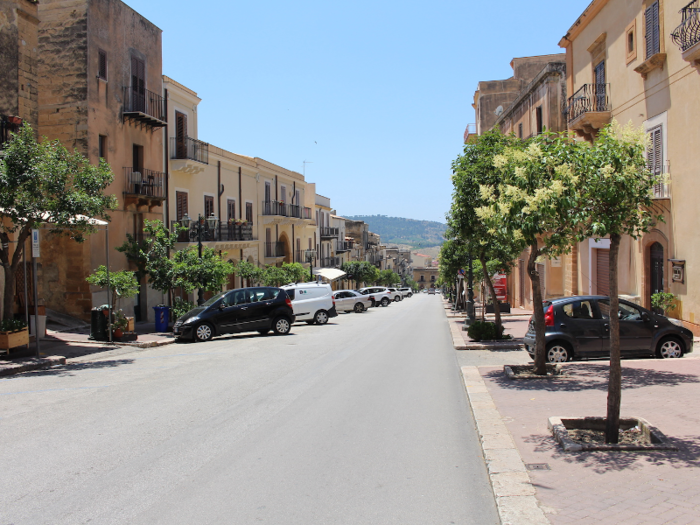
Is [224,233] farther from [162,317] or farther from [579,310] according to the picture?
[579,310]

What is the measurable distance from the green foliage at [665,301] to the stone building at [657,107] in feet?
0.62

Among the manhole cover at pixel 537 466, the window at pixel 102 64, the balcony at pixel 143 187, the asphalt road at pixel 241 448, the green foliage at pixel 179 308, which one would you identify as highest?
the window at pixel 102 64

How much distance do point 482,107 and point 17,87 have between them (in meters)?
37.2

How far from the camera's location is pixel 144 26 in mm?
25938

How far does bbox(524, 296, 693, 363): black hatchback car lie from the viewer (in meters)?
12.5

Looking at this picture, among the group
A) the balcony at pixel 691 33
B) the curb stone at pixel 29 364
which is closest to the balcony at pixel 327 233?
the balcony at pixel 691 33

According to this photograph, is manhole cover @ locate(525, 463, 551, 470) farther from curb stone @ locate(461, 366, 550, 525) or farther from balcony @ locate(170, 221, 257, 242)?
balcony @ locate(170, 221, 257, 242)

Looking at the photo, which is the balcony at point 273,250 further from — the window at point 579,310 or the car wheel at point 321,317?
the window at point 579,310

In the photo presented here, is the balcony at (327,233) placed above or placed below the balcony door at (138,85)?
below

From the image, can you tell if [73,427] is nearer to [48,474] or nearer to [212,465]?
[48,474]

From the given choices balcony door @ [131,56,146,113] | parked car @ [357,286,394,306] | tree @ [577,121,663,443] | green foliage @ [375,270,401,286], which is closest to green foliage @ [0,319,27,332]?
tree @ [577,121,663,443]

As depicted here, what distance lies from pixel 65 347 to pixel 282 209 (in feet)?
91.2

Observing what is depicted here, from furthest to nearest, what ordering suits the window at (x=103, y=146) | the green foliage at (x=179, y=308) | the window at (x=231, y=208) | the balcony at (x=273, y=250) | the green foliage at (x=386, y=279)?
the green foliage at (x=386, y=279) < the balcony at (x=273, y=250) < the window at (x=231, y=208) < the window at (x=103, y=146) < the green foliage at (x=179, y=308)

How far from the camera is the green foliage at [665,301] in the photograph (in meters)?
16.9
